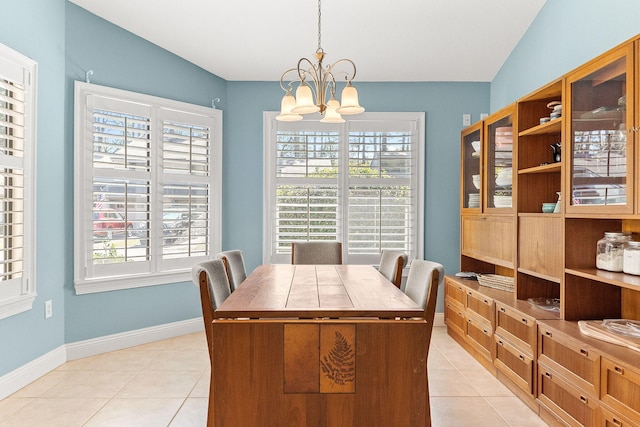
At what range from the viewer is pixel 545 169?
287 cm

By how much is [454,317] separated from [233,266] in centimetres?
216

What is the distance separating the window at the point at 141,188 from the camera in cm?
352

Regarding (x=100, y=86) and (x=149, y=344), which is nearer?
(x=100, y=86)

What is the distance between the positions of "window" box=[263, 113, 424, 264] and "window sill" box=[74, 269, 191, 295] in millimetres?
912

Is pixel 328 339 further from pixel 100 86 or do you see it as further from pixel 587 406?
pixel 100 86

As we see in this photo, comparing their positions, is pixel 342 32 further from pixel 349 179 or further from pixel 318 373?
pixel 318 373

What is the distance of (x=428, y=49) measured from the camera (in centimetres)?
404

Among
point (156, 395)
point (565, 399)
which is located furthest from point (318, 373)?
point (156, 395)

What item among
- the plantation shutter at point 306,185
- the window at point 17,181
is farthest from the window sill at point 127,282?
the plantation shutter at point 306,185

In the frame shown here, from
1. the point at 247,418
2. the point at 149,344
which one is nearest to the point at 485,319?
the point at 247,418

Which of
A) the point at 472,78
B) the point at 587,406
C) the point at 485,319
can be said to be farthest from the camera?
the point at 472,78

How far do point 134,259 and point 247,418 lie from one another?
7.87 feet

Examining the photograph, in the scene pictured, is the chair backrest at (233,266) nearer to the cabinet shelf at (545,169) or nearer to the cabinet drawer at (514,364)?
the cabinet drawer at (514,364)

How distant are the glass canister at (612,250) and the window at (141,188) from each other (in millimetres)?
3286
